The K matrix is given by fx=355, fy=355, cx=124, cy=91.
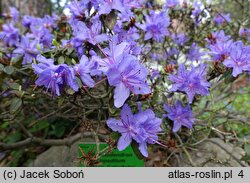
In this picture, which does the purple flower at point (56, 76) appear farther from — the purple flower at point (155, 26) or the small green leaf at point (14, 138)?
the small green leaf at point (14, 138)

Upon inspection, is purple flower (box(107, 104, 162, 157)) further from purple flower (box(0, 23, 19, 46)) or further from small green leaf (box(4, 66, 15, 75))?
purple flower (box(0, 23, 19, 46))

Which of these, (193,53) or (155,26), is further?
(193,53)

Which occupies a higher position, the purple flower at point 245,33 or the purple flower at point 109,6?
the purple flower at point 109,6

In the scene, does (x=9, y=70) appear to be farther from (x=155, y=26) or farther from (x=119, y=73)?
(x=155, y=26)

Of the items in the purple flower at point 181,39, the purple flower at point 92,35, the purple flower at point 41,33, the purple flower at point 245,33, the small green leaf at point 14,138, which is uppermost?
the purple flower at point 92,35

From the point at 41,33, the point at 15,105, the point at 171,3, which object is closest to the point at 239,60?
the point at 171,3

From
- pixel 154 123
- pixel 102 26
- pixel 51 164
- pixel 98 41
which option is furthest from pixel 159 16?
pixel 51 164

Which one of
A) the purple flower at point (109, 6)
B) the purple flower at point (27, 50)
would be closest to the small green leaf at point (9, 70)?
the purple flower at point (27, 50)
